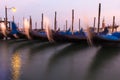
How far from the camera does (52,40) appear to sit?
2953 cm

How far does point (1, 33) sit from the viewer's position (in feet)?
129

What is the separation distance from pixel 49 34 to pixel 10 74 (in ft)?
62.4

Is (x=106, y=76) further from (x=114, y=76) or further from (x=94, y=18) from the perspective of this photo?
(x=94, y=18)

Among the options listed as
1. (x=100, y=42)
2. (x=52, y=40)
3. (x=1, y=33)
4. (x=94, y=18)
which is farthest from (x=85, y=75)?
(x=94, y=18)

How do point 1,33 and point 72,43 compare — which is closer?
point 72,43

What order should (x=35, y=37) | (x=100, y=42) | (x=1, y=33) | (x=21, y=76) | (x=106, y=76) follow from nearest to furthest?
(x=21, y=76) → (x=106, y=76) → (x=100, y=42) → (x=35, y=37) → (x=1, y=33)

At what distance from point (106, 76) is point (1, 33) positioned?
103 feet

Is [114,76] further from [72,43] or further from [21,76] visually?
[72,43]

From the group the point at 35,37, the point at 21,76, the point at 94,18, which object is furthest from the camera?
the point at 94,18

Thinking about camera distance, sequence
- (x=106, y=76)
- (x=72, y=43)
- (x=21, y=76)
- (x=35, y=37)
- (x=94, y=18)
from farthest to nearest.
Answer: (x=94, y=18)
(x=35, y=37)
(x=72, y=43)
(x=106, y=76)
(x=21, y=76)

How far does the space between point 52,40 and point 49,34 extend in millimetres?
1358

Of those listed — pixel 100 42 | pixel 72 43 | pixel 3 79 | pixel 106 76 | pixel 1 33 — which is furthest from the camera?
pixel 1 33

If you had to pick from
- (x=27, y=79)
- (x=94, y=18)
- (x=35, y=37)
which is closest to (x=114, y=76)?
(x=27, y=79)

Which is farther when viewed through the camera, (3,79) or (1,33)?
(1,33)
